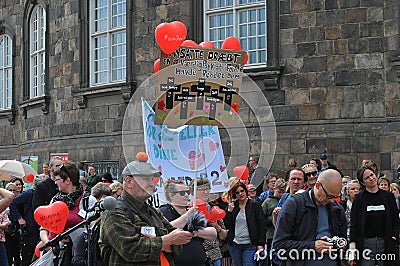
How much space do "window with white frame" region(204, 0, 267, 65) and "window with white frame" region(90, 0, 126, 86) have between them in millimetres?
3224

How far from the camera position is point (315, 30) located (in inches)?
685

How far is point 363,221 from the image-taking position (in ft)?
34.2

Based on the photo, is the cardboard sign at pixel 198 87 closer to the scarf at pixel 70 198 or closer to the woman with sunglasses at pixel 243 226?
the scarf at pixel 70 198

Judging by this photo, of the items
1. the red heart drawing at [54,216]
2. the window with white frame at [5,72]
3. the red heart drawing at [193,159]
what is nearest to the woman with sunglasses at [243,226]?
the red heart drawing at [193,159]

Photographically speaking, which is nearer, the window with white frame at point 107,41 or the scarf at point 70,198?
the scarf at point 70,198

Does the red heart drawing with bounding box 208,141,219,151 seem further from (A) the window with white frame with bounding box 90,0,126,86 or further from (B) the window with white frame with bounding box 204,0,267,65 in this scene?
(A) the window with white frame with bounding box 90,0,126,86

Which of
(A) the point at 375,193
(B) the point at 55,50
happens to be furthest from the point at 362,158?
(B) the point at 55,50

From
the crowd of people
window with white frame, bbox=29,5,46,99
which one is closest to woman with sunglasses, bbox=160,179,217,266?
the crowd of people

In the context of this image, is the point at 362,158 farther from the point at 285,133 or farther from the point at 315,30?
the point at 315,30

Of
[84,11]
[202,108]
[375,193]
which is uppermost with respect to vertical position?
[84,11]

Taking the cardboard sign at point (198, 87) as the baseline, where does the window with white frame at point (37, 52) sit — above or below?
above

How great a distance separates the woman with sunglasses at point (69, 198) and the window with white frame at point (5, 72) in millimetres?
21119

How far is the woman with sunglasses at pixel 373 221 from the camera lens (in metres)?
10.4

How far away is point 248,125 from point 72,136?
6.64 metres
